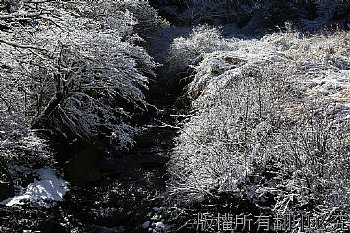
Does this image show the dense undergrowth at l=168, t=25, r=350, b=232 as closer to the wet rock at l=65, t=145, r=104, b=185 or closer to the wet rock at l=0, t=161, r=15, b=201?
the wet rock at l=65, t=145, r=104, b=185

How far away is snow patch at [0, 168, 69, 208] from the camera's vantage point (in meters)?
7.22

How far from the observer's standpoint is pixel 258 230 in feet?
17.5

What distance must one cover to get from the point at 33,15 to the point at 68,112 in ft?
11.8

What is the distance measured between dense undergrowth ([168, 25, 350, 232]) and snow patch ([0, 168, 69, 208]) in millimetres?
2158

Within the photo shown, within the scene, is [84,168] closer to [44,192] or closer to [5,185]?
[44,192]

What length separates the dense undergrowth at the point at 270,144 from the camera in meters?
5.00

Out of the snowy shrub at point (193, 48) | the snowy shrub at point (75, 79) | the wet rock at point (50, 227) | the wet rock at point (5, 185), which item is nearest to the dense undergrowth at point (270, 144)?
the wet rock at point (50, 227)

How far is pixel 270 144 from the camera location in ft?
19.4

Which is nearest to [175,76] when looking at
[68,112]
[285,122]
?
[68,112]

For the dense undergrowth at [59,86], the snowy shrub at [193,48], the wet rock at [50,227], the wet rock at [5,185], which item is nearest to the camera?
the wet rock at [50,227]

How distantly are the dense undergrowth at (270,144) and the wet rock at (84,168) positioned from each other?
1.91m

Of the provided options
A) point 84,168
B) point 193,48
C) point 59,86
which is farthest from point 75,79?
point 193,48

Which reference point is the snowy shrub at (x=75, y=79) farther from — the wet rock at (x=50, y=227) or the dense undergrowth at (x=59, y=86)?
the wet rock at (x=50, y=227)

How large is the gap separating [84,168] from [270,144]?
4.12 meters
